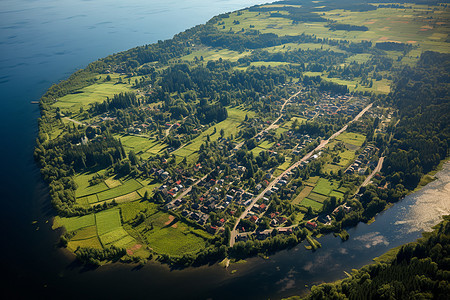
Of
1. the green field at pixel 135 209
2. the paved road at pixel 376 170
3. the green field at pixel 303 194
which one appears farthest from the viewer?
the paved road at pixel 376 170

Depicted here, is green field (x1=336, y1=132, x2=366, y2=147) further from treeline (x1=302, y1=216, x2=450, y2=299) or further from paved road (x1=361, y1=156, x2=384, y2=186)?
treeline (x1=302, y1=216, x2=450, y2=299)

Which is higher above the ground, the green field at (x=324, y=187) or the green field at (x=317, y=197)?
the green field at (x=324, y=187)

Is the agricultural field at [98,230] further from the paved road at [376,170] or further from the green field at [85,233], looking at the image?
the paved road at [376,170]

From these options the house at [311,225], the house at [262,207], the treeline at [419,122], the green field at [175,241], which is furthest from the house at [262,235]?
the treeline at [419,122]

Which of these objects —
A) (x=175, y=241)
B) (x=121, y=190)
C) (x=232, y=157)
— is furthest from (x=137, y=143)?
(x=175, y=241)

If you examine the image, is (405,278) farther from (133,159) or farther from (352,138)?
(133,159)

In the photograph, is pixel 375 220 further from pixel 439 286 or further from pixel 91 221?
pixel 91 221
